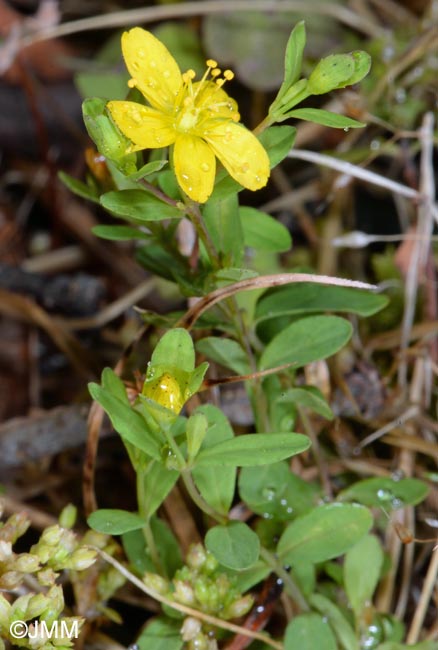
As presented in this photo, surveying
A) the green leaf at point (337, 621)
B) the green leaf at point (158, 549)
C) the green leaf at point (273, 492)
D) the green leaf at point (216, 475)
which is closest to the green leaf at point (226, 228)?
the green leaf at point (216, 475)

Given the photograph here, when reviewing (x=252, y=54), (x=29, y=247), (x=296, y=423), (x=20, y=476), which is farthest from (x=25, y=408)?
(x=252, y=54)

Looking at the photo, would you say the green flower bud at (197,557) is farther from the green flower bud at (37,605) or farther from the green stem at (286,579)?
the green flower bud at (37,605)

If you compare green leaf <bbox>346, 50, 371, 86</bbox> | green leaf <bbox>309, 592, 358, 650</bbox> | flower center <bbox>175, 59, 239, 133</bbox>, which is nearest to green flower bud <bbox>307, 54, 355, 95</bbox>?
green leaf <bbox>346, 50, 371, 86</bbox>

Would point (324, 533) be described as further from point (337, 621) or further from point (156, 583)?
point (156, 583)

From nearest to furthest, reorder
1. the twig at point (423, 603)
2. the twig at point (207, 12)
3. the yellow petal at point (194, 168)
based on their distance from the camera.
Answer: the yellow petal at point (194, 168) < the twig at point (423, 603) < the twig at point (207, 12)

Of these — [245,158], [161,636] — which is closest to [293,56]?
[245,158]

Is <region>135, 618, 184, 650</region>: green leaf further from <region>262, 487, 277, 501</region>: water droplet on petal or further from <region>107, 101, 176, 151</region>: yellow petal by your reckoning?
<region>107, 101, 176, 151</region>: yellow petal

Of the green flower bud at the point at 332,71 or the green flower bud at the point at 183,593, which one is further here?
the green flower bud at the point at 183,593
